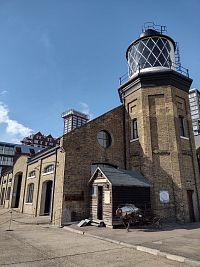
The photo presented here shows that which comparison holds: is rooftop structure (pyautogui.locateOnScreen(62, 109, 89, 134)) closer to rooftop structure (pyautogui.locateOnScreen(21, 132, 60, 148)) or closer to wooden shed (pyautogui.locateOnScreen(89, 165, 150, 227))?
rooftop structure (pyautogui.locateOnScreen(21, 132, 60, 148))

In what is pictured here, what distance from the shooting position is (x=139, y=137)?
1802 cm

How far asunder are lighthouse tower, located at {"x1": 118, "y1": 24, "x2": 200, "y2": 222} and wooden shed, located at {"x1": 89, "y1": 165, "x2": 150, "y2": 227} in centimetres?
162

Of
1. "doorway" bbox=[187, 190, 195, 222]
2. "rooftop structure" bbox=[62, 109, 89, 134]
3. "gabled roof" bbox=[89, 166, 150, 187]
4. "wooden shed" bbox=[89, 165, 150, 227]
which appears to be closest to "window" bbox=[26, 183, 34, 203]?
"wooden shed" bbox=[89, 165, 150, 227]

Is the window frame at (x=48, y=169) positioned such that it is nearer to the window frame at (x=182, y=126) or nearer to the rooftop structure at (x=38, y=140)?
the window frame at (x=182, y=126)

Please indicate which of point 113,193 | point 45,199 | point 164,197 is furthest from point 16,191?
point 164,197

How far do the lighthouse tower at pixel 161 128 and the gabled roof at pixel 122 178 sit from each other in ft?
3.82

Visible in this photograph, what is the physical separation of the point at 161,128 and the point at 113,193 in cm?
698

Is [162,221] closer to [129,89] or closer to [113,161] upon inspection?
[113,161]

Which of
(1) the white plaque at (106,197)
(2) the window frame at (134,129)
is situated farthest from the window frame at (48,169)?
(2) the window frame at (134,129)

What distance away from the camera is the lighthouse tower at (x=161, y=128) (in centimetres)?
1608

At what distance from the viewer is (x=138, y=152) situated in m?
17.9

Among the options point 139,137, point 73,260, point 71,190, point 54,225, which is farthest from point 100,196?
point 73,260

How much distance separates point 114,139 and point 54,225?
329 inches

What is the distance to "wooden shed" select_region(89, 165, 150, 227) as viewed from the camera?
13.5 m
